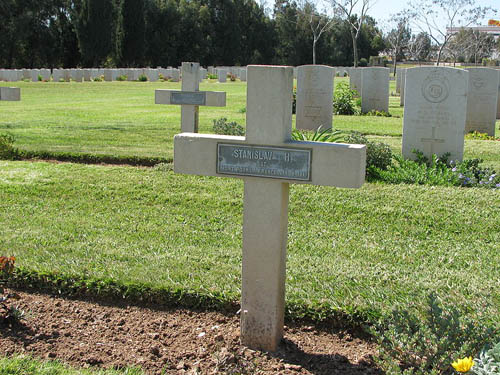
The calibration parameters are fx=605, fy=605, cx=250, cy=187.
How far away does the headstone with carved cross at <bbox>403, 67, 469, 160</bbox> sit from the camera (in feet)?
26.3

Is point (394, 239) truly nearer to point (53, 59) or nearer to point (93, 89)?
point (93, 89)

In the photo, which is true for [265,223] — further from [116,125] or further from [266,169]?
[116,125]

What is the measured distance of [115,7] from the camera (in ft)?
145

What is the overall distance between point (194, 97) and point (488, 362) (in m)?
7.37

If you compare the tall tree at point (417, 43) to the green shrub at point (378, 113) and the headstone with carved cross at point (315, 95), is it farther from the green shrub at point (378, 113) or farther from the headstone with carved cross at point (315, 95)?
the headstone with carved cross at point (315, 95)

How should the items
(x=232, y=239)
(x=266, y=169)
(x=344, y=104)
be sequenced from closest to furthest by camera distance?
1. (x=266, y=169)
2. (x=232, y=239)
3. (x=344, y=104)

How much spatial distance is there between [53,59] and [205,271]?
4529cm

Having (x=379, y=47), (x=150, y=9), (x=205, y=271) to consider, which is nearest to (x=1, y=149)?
(x=205, y=271)

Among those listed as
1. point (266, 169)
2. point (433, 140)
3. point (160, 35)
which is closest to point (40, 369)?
point (266, 169)

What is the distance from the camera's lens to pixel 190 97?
9344 mm

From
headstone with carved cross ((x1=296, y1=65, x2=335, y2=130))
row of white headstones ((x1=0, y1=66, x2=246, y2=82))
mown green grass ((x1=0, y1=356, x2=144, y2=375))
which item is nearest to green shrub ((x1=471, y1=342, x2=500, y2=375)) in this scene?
mown green grass ((x1=0, y1=356, x2=144, y2=375))

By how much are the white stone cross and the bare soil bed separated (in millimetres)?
5840

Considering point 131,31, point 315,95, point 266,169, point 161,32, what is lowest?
point 266,169

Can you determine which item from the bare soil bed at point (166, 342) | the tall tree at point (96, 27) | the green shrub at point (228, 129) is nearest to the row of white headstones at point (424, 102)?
the green shrub at point (228, 129)
